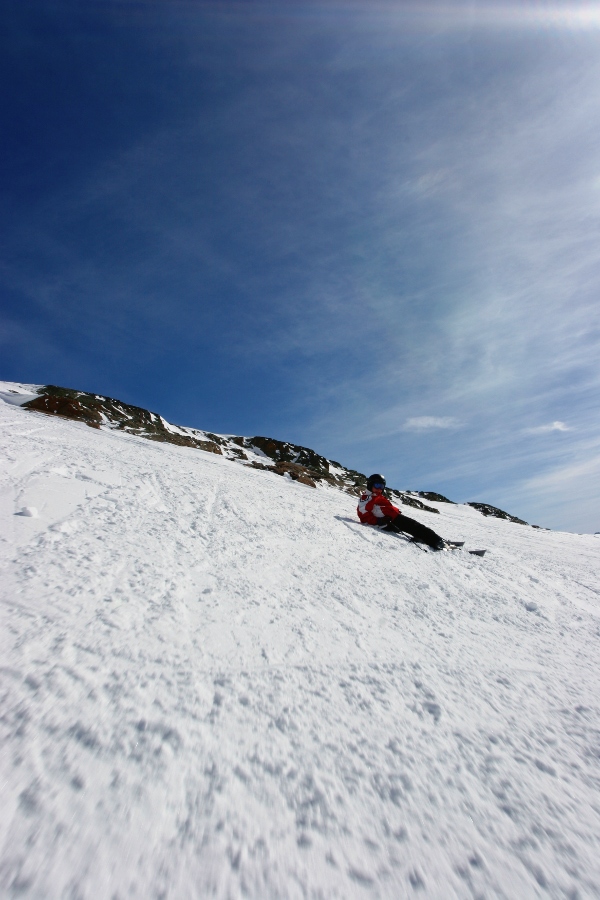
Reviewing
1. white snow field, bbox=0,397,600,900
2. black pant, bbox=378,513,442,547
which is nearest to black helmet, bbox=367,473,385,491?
black pant, bbox=378,513,442,547

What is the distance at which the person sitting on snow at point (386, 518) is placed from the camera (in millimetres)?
8453

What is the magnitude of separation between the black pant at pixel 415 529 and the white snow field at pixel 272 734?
3.32 meters

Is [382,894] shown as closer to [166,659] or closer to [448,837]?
[448,837]

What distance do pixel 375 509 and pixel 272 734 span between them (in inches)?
297

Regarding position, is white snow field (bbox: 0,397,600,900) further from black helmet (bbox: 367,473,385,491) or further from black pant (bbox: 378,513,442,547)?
black helmet (bbox: 367,473,385,491)

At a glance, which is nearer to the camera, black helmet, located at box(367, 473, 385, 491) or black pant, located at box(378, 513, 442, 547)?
black pant, located at box(378, 513, 442, 547)

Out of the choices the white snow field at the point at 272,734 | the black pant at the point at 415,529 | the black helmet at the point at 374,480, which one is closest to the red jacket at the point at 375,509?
the black pant at the point at 415,529

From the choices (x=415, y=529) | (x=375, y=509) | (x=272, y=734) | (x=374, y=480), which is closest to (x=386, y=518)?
(x=375, y=509)

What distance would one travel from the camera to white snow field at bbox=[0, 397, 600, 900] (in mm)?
1618

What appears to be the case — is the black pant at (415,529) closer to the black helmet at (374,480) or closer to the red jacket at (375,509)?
the red jacket at (375,509)

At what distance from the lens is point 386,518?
366 inches

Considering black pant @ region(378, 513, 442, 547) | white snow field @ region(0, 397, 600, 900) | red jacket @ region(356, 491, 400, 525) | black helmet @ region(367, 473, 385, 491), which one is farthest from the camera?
black helmet @ region(367, 473, 385, 491)

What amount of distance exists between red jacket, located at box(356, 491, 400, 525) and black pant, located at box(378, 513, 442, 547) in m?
0.17

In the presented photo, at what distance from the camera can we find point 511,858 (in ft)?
Answer: 5.93
